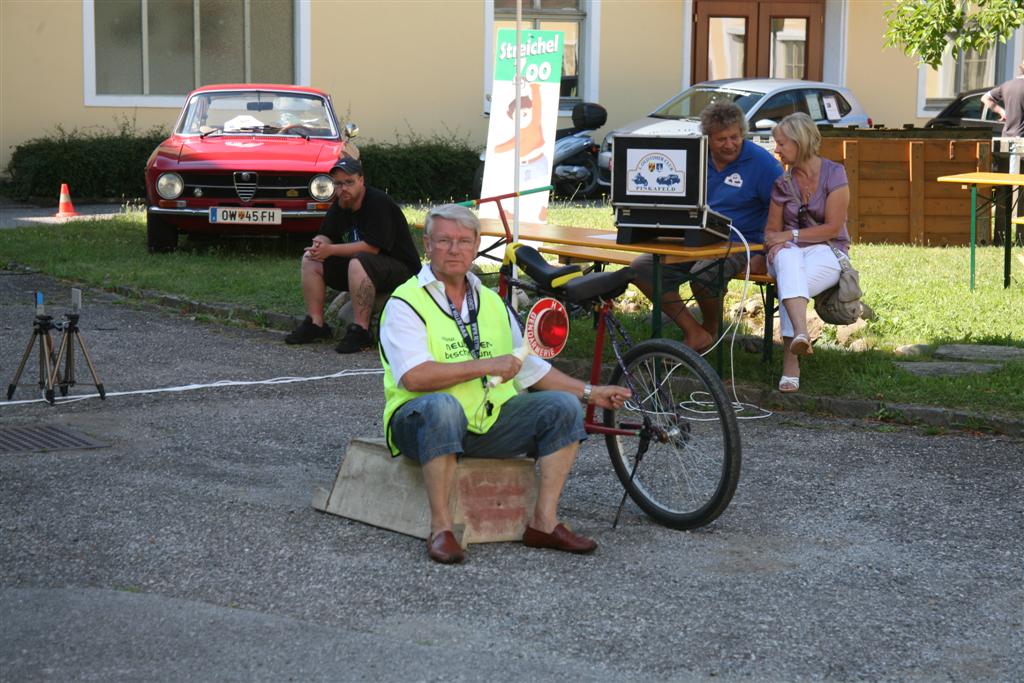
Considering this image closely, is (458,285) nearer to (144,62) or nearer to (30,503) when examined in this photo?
(30,503)

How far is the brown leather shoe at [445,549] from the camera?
5262 mm

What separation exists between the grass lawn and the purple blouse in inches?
31.9

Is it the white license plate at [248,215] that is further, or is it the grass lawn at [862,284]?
the white license plate at [248,215]

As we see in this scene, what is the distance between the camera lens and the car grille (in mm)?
14023

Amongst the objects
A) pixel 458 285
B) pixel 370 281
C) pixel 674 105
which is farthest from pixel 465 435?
pixel 674 105

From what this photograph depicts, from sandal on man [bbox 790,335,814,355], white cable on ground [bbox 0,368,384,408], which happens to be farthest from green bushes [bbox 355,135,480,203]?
sandal on man [bbox 790,335,814,355]

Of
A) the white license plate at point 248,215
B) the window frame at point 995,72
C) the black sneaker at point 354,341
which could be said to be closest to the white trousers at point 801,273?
the black sneaker at point 354,341

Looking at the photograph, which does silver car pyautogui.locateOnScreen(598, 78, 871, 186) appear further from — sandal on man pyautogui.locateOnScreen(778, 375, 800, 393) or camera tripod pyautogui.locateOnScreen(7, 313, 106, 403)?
camera tripod pyautogui.locateOnScreen(7, 313, 106, 403)

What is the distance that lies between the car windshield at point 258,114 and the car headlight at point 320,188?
1.15 m

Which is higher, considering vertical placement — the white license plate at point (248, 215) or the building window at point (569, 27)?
the building window at point (569, 27)

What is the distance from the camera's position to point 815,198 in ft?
27.0

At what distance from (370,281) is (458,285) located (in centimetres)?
433

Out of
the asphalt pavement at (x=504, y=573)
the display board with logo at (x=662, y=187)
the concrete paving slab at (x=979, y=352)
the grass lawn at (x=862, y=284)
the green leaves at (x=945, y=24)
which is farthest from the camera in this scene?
the green leaves at (x=945, y=24)

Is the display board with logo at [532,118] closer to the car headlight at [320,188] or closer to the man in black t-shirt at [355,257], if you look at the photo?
the car headlight at [320,188]
